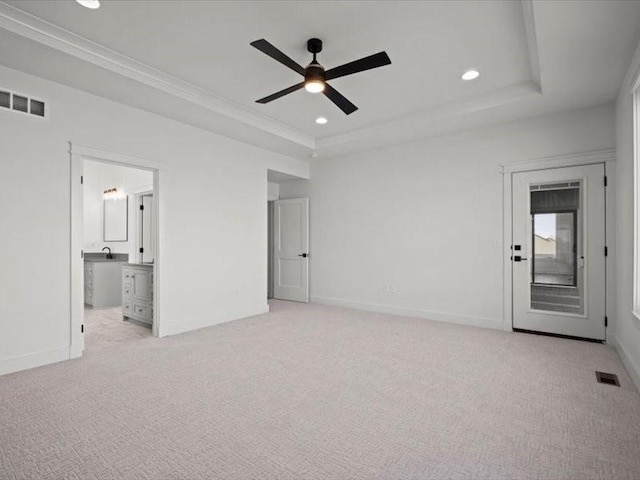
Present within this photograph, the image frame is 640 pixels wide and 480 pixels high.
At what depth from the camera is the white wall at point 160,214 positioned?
3.15 metres

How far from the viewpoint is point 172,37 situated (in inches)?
115

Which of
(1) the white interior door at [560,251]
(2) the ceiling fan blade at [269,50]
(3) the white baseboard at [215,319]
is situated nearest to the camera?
(2) the ceiling fan blade at [269,50]

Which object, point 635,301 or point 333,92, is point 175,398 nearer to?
point 333,92

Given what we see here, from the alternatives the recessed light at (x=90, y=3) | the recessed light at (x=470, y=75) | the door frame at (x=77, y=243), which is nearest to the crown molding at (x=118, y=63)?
the recessed light at (x=90, y=3)

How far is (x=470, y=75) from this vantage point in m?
3.60

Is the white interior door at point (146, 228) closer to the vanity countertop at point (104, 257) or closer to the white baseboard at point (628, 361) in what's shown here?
the vanity countertop at point (104, 257)

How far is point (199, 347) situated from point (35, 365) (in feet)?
4.91

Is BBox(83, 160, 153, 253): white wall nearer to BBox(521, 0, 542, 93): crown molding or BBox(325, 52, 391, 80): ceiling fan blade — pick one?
BBox(325, 52, 391, 80): ceiling fan blade

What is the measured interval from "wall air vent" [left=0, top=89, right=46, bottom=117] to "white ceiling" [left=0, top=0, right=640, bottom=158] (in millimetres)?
275

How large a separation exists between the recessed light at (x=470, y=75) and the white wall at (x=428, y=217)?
137 centimetres

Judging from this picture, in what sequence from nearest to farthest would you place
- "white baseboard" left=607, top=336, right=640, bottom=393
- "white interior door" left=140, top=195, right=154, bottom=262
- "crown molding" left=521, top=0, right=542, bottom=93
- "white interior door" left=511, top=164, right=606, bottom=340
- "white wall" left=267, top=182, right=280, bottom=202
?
"crown molding" left=521, top=0, right=542, bottom=93, "white baseboard" left=607, top=336, right=640, bottom=393, "white interior door" left=511, top=164, right=606, bottom=340, "white interior door" left=140, top=195, right=154, bottom=262, "white wall" left=267, top=182, right=280, bottom=202

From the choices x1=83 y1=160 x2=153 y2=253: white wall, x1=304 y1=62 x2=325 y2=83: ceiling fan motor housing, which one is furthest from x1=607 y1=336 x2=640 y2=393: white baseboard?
x1=83 y1=160 x2=153 y2=253: white wall

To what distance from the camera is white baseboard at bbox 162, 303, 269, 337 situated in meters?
4.45

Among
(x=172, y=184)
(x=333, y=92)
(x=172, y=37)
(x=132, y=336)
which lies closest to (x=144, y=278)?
(x=132, y=336)
